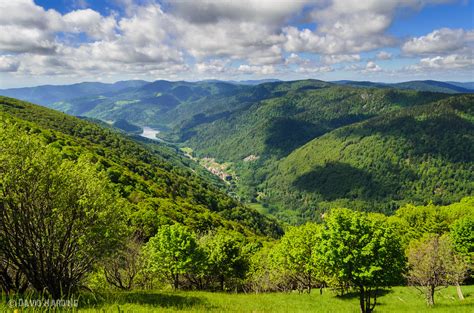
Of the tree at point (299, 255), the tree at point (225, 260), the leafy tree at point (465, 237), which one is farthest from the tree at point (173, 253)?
the leafy tree at point (465, 237)

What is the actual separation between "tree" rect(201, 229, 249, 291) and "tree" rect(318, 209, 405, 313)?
28.3 m

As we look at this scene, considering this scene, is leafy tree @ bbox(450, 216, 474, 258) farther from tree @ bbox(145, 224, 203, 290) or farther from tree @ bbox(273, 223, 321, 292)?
tree @ bbox(145, 224, 203, 290)

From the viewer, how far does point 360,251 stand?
2995 centimetres

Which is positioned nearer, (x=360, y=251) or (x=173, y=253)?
(x=360, y=251)

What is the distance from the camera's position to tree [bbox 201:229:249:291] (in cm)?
5572

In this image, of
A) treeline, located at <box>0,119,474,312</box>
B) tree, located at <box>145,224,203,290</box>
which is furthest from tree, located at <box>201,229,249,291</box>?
tree, located at <box>145,224,203,290</box>

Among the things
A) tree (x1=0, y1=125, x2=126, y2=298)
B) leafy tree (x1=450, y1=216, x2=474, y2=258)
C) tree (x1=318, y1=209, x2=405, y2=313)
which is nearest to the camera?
tree (x1=0, y1=125, x2=126, y2=298)

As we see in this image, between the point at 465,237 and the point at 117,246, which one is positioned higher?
the point at 117,246

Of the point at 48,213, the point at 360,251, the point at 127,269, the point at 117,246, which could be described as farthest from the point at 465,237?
the point at 48,213

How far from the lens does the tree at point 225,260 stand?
55.7 m

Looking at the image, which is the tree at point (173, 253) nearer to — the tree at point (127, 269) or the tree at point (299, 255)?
the tree at point (127, 269)

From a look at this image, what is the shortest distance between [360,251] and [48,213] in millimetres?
27268

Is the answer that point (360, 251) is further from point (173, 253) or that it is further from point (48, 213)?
point (173, 253)

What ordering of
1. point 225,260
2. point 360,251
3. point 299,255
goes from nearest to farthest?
point 360,251, point 299,255, point 225,260
